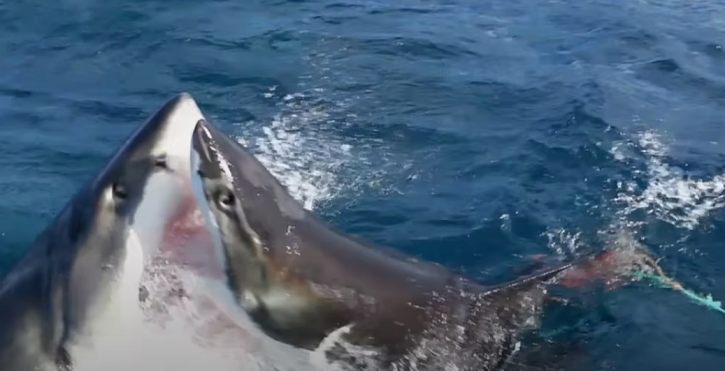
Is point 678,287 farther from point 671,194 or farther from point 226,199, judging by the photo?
point 226,199

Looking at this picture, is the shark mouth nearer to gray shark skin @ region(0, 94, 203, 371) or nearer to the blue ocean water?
gray shark skin @ region(0, 94, 203, 371)

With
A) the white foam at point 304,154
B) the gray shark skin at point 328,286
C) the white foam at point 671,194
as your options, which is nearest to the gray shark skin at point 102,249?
the gray shark skin at point 328,286

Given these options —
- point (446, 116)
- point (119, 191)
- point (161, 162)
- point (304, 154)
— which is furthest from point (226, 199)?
point (446, 116)

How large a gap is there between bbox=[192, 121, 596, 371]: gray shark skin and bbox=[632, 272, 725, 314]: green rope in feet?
5.54

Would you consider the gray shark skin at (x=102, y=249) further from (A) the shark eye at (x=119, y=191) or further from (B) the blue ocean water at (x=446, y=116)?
(B) the blue ocean water at (x=446, y=116)

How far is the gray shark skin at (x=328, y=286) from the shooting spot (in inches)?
106

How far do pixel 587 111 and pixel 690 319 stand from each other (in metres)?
2.89

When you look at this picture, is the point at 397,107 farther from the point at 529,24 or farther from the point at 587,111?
the point at 529,24

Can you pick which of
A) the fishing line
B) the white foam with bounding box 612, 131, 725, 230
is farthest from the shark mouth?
the white foam with bounding box 612, 131, 725, 230

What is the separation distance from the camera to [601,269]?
455cm

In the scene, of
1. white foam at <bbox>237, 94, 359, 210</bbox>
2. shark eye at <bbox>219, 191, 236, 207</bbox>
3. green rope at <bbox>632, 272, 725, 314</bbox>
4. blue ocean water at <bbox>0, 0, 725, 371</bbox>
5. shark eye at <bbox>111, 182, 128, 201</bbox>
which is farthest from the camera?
white foam at <bbox>237, 94, 359, 210</bbox>

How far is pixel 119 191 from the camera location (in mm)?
2799

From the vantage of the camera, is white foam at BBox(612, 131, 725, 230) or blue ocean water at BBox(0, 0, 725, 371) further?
white foam at BBox(612, 131, 725, 230)

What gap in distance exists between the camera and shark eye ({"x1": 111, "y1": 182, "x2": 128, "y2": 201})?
109 inches
